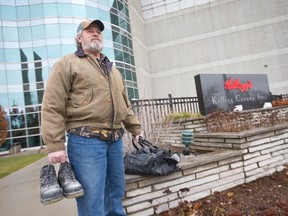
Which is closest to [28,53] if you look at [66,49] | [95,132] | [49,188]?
[66,49]

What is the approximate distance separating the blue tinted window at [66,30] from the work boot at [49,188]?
2000 cm

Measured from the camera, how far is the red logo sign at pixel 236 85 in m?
7.97

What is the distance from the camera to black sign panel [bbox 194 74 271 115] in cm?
724

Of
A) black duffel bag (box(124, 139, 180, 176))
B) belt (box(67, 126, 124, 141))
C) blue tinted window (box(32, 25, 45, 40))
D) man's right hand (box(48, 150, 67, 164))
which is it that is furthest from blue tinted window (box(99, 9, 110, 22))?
man's right hand (box(48, 150, 67, 164))

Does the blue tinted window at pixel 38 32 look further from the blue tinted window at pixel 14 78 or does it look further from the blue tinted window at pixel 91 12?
the blue tinted window at pixel 91 12

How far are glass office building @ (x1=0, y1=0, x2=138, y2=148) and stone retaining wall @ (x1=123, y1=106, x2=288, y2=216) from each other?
1787 centimetres

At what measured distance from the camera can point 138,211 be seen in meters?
2.92

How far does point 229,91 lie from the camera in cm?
798

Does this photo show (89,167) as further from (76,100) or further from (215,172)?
(215,172)

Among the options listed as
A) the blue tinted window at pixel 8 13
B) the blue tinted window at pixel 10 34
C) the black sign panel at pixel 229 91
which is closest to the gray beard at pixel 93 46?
A: the black sign panel at pixel 229 91

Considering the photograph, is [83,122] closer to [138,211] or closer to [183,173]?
[138,211]

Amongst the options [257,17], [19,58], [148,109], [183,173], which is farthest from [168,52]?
[183,173]

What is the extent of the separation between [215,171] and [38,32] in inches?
808

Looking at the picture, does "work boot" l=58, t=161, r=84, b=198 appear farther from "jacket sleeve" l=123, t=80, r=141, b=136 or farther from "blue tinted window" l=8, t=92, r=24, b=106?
"blue tinted window" l=8, t=92, r=24, b=106
